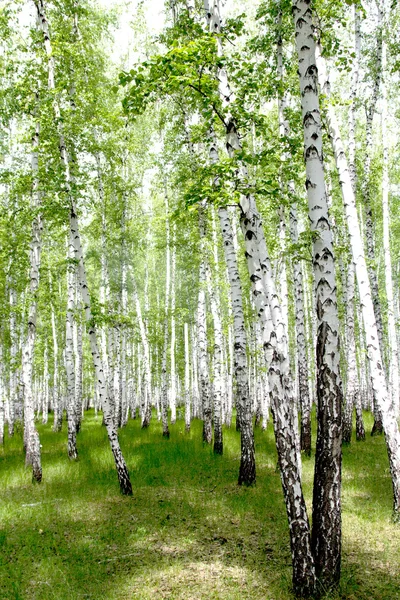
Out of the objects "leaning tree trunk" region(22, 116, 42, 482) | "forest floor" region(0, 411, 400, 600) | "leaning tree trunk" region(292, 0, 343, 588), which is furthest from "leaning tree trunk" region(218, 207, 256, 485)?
"leaning tree trunk" region(22, 116, 42, 482)

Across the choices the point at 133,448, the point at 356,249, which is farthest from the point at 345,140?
the point at 133,448

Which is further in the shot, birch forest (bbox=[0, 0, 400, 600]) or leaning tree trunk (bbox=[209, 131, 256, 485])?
leaning tree trunk (bbox=[209, 131, 256, 485])

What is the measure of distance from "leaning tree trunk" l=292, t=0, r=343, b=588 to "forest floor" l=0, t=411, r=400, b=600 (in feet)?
1.98

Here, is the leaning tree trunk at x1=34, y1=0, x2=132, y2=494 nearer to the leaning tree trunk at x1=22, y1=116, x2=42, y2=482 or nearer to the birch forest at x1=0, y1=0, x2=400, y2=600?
the birch forest at x1=0, y1=0, x2=400, y2=600

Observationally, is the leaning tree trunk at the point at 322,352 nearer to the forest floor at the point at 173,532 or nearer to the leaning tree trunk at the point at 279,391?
the leaning tree trunk at the point at 279,391

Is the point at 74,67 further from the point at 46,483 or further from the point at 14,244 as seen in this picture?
the point at 46,483

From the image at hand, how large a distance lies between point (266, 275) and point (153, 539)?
4.46 meters

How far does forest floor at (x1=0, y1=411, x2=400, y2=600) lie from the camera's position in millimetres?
5113

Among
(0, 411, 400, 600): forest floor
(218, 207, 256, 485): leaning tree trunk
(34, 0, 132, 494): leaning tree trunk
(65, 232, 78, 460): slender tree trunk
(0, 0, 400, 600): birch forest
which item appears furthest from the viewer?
(65, 232, 78, 460): slender tree trunk

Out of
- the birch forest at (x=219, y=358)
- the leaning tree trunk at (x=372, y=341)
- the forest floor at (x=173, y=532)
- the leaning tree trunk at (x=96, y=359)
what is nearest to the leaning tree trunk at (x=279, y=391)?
the birch forest at (x=219, y=358)

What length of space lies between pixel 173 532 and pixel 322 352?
416 centimetres

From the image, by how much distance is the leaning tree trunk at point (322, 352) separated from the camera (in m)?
4.49

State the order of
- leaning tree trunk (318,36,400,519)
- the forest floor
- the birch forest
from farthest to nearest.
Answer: leaning tree trunk (318,36,400,519) < the forest floor < the birch forest

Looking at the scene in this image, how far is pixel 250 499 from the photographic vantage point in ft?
26.4
